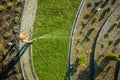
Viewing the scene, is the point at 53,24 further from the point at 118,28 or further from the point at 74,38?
the point at 118,28

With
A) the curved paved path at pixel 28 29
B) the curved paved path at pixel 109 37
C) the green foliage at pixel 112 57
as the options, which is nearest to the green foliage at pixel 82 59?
the curved paved path at pixel 109 37

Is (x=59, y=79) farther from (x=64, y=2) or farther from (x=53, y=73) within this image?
(x=64, y=2)

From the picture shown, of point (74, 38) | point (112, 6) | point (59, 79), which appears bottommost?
point (59, 79)

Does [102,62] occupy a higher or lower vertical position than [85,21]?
lower

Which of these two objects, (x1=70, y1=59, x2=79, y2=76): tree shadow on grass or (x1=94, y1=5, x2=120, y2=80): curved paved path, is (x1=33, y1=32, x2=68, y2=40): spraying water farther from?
(x1=94, y1=5, x2=120, y2=80): curved paved path

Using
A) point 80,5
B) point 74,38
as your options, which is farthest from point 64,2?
point 74,38

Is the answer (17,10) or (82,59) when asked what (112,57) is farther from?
(17,10)

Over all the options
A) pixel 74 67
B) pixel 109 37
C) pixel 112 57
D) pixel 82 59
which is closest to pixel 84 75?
pixel 74 67
